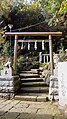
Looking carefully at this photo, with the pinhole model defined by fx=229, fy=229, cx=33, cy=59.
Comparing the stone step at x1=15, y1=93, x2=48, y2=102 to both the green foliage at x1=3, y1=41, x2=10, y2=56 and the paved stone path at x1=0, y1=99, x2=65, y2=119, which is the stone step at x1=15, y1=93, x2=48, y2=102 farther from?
the green foliage at x1=3, y1=41, x2=10, y2=56

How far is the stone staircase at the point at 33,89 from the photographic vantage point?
6.86m

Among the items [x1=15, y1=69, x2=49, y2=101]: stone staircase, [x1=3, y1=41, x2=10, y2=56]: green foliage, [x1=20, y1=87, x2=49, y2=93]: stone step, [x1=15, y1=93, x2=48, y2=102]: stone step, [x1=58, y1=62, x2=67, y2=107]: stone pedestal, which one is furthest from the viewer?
[x1=3, y1=41, x2=10, y2=56]: green foliage

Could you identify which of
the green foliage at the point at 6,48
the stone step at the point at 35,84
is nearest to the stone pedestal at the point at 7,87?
the stone step at the point at 35,84

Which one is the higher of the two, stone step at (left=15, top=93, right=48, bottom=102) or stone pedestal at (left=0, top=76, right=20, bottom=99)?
stone pedestal at (left=0, top=76, right=20, bottom=99)

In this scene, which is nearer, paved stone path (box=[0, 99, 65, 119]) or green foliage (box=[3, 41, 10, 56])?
paved stone path (box=[0, 99, 65, 119])

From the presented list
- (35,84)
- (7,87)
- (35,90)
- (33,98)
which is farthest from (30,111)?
(35,84)

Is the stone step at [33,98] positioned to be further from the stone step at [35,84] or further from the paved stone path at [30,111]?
the stone step at [35,84]

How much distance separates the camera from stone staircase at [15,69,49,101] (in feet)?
22.5

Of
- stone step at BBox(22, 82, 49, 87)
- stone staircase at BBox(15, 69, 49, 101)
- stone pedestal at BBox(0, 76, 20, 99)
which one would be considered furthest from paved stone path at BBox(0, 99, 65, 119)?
stone step at BBox(22, 82, 49, 87)

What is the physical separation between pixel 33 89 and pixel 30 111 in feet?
8.15

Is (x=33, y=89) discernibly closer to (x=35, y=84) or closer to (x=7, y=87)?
(x=35, y=84)

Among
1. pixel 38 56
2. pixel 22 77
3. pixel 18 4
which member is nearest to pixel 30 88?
pixel 22 77

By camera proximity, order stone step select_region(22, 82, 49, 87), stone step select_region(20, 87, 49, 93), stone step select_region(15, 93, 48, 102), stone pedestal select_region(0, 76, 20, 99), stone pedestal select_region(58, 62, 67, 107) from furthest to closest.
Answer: stone step select_region(22, 82, 49, 87) → stone step select_region(20, 87, 49, 93) → stone pedestal select_region(0, 76, 20, 99) → stone step select_region(15, 93, 48, 102) → stone pedestal select_region(58, 62, 67, 107)

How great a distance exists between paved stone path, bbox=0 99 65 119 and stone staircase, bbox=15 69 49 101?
437 mm
